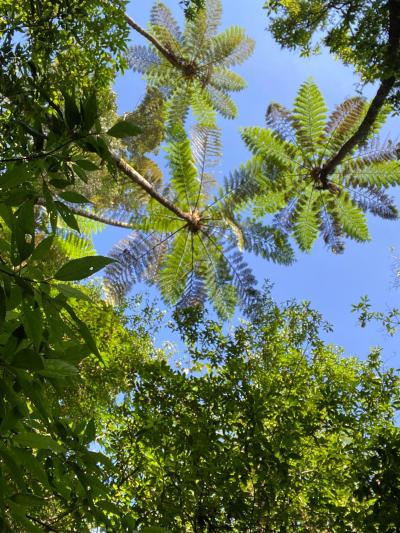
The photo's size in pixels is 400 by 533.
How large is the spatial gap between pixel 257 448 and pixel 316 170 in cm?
875

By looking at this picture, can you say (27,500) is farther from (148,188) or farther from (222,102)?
(222,102)

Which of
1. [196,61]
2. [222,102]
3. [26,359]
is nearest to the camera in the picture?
[26,359]

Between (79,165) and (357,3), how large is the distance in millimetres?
6580

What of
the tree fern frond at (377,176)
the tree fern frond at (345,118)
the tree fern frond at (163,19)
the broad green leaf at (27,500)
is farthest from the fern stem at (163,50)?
the broad green leaf at (27,500)

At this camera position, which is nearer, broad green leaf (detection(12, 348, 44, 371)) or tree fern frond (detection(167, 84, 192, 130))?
broad green leaf (detection(12, 348, 44, 371))

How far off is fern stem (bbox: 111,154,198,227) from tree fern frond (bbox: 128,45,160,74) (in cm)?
484

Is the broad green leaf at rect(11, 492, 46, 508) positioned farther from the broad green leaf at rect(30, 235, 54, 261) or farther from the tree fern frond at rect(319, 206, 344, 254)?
the tree fern frond at rect(319, 206, 344, 254)

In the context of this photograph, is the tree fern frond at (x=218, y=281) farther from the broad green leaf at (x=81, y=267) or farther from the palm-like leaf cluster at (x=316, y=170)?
the broad green leaf at (x=81, y=267)

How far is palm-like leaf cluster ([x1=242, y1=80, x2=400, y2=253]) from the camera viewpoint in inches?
416

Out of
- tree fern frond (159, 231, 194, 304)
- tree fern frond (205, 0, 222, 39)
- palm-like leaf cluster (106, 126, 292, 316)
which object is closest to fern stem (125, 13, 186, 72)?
tree fern frond (205, 0, 222, 39)

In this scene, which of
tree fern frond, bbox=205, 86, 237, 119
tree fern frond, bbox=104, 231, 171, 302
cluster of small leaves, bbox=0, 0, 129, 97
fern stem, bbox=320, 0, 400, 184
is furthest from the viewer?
tree fern frond, bbox=205, 86, 237, 119

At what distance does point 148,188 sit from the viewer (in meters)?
9.21

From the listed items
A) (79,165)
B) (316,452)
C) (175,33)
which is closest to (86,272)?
(79,165)

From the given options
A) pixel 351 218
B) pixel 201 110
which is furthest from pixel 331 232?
pixel 201 110
